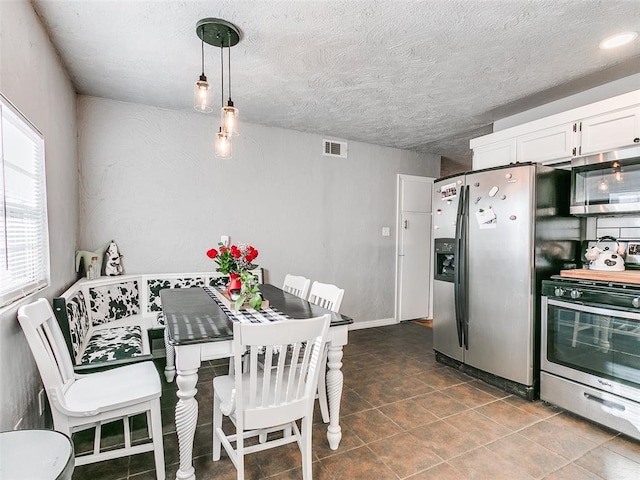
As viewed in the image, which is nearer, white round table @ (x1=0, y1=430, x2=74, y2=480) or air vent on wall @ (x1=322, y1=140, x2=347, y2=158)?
white round table @ (x1=0, y1=430, x2=74, y2=480)

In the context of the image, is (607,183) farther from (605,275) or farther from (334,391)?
(334,391)

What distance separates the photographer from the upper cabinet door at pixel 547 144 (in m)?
2.74

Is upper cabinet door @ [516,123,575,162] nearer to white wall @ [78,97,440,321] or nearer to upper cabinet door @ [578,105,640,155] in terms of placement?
upper cabinet door @ [578,105,640,155]

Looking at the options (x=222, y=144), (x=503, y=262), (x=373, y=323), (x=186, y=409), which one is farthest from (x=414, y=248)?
(x=186, y=409)

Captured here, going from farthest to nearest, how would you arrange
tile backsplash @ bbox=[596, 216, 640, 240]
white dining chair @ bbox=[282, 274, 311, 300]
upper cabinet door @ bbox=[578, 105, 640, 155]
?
1. white dining chair @ bbox=[282, 274, 311, 300]
2. tile backsplash @ bbox=[596, 216, 640, 240]
3. upper cabinet door @ bbox=[578, 105, 640, 155]

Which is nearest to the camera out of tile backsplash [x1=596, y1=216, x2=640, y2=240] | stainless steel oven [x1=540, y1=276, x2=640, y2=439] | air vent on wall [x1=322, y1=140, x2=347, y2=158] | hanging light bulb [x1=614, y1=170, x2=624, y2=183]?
stainless steel oven [x1=540, y1=276, x2=640, y2=439]

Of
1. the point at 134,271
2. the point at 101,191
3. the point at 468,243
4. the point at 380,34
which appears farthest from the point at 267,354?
the point at 101,191

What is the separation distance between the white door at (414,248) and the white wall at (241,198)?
15cm

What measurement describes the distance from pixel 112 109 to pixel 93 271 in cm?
154

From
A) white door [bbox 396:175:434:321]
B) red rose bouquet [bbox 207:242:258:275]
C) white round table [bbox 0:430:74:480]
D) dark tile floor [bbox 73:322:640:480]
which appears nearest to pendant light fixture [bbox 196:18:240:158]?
red rose bouquet [bbox 207:242:258:275]

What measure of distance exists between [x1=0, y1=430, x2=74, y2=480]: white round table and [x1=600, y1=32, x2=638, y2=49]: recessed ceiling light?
3.30m

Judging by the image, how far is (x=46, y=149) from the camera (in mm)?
2152

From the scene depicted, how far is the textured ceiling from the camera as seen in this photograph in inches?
74.2

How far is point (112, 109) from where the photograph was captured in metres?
3.28
